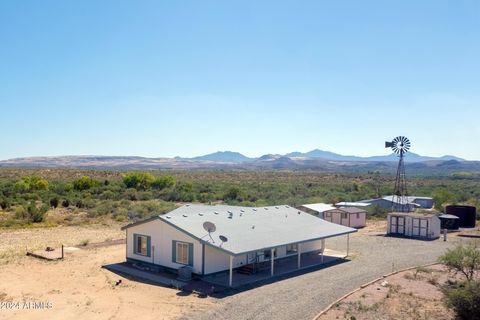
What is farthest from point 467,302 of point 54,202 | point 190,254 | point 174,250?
point 54,202

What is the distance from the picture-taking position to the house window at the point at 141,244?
23.9m

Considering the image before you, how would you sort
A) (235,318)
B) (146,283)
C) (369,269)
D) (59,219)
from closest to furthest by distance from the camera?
(235,318), (146,283), (369,269), (59,219)

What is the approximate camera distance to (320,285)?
20.9 meters

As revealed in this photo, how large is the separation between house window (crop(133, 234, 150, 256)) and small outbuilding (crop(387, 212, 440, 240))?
21.6 meters

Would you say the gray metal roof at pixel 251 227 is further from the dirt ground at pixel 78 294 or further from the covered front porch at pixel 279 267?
the dirt ground at pixel 78 294

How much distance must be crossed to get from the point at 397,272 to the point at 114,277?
14.0 meters

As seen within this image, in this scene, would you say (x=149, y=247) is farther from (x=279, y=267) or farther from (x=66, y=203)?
(x=66, y=203)

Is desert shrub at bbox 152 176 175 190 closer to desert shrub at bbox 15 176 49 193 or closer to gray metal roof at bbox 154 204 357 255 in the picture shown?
desert shrub at bbox 15 176 49 193

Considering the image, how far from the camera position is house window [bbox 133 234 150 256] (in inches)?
940

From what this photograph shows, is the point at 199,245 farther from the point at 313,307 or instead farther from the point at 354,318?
the point at 354,318

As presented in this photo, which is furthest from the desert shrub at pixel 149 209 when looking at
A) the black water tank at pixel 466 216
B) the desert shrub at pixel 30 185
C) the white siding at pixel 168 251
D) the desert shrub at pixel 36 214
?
the black water tank at pixel 466 216

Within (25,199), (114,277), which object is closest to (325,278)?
(114,277)

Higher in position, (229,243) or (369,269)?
(229,243)

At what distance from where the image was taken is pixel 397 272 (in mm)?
23562
